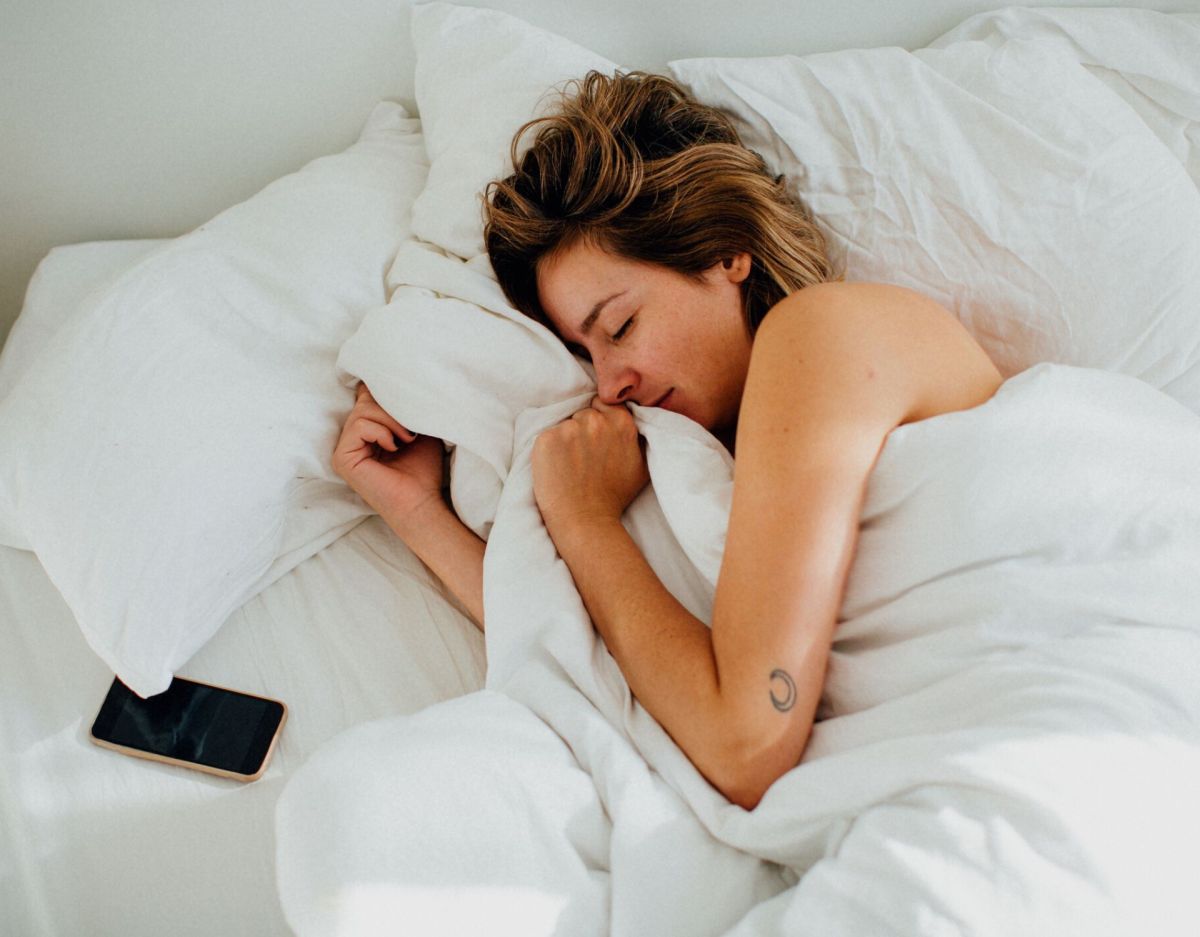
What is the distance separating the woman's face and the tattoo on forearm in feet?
1.29

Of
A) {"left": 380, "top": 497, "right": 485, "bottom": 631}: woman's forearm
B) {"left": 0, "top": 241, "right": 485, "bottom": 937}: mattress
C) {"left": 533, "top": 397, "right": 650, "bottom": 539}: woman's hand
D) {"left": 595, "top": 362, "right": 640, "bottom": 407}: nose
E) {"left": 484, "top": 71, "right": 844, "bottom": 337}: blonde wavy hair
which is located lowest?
{"left": 0, "top": 241, "right": 485, "bottom": 937}: mattress

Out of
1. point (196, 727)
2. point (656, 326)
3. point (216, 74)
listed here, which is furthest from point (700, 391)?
point (216, 74)

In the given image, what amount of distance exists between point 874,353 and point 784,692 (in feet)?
1.06

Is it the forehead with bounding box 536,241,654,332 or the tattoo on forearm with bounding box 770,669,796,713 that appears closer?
the tattoo on forearm with bounding box 770,669,796,713

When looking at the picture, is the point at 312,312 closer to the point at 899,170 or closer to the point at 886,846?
the point at 899,170

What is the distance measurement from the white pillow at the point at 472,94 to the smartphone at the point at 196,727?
0.62m

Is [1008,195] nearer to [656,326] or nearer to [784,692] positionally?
[656,326]

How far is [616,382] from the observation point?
101 cm

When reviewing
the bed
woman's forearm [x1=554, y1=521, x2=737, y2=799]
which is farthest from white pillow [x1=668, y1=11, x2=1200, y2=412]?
woman's forearm [x1=554, y1=521, x2=737, y2=799]

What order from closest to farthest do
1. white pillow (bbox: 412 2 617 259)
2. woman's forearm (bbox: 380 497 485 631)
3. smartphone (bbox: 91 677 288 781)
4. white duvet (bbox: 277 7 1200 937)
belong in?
white duvet (bbox: 277 7 1200 937)
smartphone (bbox: 91 677 288 781)
woman's forearm (bbox: 380 497 485 631)
white pillow (bbox: 412 2 617 259)

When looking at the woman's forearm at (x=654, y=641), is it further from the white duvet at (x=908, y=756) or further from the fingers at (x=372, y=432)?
the fingers at (x=372, y=432)

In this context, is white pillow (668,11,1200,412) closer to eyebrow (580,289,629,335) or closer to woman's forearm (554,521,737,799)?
eyebrow (580,289,629,335)

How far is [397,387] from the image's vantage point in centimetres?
102

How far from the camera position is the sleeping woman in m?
0.74
